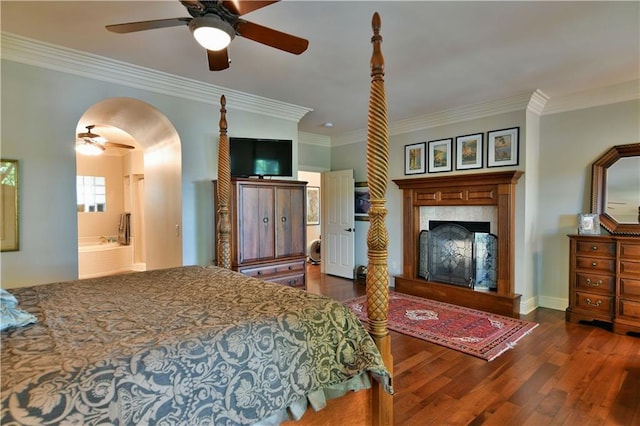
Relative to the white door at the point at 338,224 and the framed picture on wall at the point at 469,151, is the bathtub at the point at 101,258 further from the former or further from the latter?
the framed picture on wall at the point at 469,151

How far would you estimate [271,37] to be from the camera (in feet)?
6.79

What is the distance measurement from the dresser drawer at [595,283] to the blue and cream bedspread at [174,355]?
331 cm

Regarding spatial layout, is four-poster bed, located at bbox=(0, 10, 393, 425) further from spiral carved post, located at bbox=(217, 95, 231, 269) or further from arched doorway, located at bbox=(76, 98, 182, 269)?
arched doorway, located at bbox=(76, 98, 182, 269)

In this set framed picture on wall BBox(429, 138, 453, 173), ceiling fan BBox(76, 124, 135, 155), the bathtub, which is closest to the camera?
ceiling fan BBox(76, 124, 135, 155)

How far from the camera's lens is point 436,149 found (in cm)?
491

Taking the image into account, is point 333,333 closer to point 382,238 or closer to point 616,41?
point 382,238

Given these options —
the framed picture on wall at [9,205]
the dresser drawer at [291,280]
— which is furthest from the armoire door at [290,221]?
the framed picture on wall at [9,205]

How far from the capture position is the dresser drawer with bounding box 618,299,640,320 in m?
3.28

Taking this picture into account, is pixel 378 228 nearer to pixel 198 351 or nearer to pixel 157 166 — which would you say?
pixel 198 351

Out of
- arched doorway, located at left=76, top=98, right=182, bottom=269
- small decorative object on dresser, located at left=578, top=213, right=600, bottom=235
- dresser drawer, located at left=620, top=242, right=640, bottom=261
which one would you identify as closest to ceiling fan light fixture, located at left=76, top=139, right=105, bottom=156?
arched doorway, located at left=76, top=98, right=182, bottom=269

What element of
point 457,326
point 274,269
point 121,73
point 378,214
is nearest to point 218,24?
point 378,214

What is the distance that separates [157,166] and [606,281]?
5.37 meters

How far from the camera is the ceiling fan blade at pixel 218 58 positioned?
2.25 meters

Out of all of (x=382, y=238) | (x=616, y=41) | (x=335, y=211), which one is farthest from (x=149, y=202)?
(x=616, y=41)
